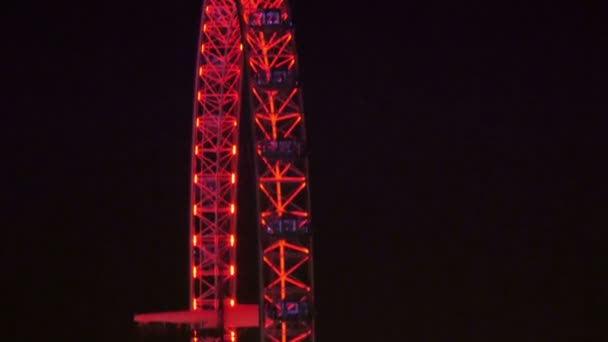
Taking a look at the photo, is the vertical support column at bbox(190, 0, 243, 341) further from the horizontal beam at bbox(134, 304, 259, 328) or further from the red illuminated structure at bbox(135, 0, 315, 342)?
the horizontal beam at bbox(134, 304, 259, 328)

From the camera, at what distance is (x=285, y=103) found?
28.4 meters

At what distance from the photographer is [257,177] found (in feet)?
87.8

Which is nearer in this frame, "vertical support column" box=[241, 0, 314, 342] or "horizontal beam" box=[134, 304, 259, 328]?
"vertical support column" box=[241, 0, 314, 342]

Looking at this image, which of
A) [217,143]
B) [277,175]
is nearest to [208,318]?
[217,143]

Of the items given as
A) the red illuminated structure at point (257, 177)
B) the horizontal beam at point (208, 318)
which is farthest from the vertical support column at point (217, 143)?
the horizontal beam at point (208, 318)

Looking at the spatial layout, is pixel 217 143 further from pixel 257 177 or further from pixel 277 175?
pixel 257 177

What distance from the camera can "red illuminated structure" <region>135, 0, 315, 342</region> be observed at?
2745 centimetres

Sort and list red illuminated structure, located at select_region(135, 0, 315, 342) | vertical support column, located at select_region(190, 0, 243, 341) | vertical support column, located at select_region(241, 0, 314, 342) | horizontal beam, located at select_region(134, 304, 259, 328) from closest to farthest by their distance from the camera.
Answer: vertical support column, located at select_region(241, 0, 314, 342) → red illuminated structure, located at select_region(135, 0, 315, 342) → horizontal beam, located at select_region(134, 304, 259, 328) → vertical support column, located at select_region(190, 0, 243, 341)

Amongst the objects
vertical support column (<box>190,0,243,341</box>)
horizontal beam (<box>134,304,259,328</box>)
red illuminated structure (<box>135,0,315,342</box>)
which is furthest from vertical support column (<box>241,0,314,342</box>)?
vertical support column (<box>190,0,243,341</box>)

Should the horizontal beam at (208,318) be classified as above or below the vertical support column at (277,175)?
below

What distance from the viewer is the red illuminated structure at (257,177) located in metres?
27.5

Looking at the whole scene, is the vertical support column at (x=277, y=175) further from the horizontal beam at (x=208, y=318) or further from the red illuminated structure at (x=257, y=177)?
the horizontal beam at (x=208, y=318)

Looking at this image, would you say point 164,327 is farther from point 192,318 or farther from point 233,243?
point 233,243

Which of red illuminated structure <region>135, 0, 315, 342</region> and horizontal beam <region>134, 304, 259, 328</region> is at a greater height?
red illuminated structure <region>135, 0, 315, 342</region>
